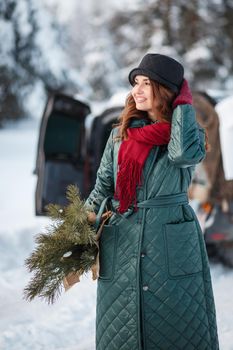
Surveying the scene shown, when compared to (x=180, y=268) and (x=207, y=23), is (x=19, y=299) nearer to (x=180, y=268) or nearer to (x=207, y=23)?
(x=180, y=268)

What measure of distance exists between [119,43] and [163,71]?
29.0 metres

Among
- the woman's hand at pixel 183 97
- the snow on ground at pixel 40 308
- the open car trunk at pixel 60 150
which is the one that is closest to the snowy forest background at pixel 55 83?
the snow on ground at pixel 40 308

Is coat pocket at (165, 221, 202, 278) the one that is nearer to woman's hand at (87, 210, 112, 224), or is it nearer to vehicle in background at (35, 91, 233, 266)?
woman's hand at (87, 210, 112, 224)

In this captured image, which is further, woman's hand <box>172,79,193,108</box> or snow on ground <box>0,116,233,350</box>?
snow on ground <box>0,116,233,350</box>

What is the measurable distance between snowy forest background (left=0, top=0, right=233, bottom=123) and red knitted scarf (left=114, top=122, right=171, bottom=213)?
63.9ft

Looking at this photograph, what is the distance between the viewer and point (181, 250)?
9.39 feet

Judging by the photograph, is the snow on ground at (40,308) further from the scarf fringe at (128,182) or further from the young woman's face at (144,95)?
the young woman's face at (144,95)

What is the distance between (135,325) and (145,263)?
0.34m

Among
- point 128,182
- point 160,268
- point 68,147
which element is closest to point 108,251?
point 160,268

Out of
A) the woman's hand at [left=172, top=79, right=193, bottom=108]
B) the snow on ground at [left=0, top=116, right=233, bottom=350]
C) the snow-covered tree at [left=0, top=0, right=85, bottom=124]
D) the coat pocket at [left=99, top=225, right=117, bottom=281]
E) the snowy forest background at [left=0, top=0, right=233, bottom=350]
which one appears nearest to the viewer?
the woman's hand at [left=172, top=79, right=193, bottom=108]

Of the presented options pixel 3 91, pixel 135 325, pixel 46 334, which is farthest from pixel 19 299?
pixel 3 91

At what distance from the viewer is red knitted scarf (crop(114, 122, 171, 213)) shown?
2.83 metres

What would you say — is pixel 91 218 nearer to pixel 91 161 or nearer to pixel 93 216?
pixel 93 216

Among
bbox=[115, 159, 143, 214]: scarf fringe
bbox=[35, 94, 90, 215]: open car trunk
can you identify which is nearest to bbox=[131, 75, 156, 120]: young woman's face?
bbox=[115, 159, 143, 214]: scarf fringe
